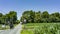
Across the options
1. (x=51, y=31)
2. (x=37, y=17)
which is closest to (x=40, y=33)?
(x=51, y=31)

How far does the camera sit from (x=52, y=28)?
1647cm

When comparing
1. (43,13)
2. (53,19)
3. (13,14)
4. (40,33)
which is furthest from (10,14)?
(40,33)

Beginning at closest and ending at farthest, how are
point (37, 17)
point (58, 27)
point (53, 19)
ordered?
point (58, 27), point (53, 19), point (37, 17)

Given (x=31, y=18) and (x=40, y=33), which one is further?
(x=31, y=18)

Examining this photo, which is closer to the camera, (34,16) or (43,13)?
(34,16)

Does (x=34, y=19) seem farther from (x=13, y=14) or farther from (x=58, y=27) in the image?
(x=58, y=27)

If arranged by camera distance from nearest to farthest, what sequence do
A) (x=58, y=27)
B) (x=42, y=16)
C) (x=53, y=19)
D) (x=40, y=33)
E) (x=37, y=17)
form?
(x=58, y=27) → (x=40, y=33) → (x=53, y=19) → (x=37, y=17) → (x=42, y=16)

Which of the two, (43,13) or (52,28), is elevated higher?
(43,13)

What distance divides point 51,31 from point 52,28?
0.38 meters

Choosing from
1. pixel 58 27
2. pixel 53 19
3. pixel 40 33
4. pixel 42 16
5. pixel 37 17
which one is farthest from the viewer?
pixel 42 16

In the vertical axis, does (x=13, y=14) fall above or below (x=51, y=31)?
above

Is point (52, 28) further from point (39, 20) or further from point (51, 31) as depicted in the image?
point (39, 20)

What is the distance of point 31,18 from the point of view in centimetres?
12550

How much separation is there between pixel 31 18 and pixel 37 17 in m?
6.26
